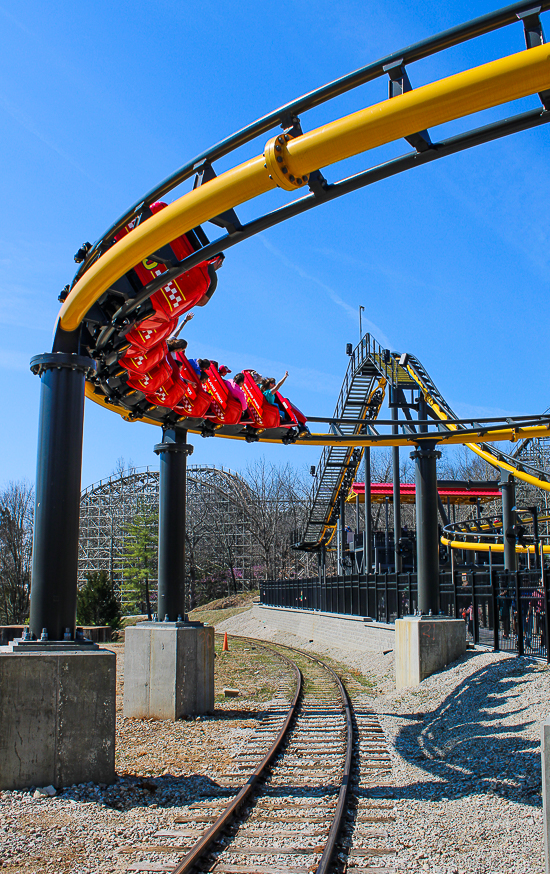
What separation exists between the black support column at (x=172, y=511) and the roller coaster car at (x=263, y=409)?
137cm

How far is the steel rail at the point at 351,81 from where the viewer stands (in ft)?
13.4

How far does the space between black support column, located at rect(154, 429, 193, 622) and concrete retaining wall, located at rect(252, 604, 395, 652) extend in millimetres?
7457

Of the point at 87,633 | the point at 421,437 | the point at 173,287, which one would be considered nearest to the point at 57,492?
the point at 173,287

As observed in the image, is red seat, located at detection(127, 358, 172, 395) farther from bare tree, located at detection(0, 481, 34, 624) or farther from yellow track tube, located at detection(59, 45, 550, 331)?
bare tree, located at detection(0, 481, 34, 624)

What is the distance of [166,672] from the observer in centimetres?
1009

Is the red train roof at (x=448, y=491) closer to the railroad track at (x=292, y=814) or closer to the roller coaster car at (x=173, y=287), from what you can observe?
the railroad track at (x=292, y=814)

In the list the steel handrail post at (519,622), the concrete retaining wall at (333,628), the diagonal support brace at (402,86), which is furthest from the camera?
Result: the concrete retaining wall at (333,628)

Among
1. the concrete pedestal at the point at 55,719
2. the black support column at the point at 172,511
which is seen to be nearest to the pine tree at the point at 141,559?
the black support column at the point at 172,511

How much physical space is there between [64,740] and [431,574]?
7.83 m

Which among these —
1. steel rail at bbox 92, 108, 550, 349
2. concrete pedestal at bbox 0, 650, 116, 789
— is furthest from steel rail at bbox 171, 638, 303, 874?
steel rail at bbox 92, 108, 550, 349

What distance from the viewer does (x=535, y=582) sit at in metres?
13.0

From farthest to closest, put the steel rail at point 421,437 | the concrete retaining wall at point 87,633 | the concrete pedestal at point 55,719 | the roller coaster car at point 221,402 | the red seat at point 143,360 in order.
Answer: the concrete retaining wall at point 87,633 → the steel rail at point 421,437 → the roller coaster car at point 221,402 → the red seat at point 143,360 → the concrete pedestal at point 55,719

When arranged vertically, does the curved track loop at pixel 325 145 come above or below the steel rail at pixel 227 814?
above

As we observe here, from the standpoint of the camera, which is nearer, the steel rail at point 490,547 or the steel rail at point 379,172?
the steel rail at point 379,172
